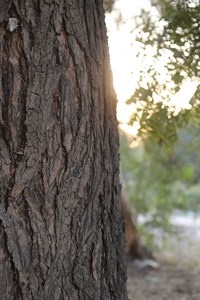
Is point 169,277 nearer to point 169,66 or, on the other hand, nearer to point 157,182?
point 157,182

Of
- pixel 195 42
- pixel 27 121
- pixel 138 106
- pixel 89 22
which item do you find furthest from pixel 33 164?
pixel 195 42

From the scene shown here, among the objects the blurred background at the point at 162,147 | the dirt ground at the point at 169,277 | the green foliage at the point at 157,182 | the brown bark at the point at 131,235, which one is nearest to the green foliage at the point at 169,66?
the blurred background at the point at 162,147

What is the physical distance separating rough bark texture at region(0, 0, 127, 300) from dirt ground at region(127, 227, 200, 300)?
13.4 ft

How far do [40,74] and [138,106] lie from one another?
46.8 inches

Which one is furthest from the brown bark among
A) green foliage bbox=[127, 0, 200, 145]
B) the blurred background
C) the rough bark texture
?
the rough bark texture

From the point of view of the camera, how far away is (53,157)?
260 cm

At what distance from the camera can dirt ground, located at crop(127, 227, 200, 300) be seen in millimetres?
Result: 6809

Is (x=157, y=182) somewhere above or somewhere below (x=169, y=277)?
above

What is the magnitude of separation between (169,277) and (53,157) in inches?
224

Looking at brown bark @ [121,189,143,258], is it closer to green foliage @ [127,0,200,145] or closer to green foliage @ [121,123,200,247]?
green foliage @ [121,123,200,247]

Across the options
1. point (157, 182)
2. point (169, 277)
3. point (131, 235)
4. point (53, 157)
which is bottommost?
point (53, 157)

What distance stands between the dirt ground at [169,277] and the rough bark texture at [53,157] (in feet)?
13.4

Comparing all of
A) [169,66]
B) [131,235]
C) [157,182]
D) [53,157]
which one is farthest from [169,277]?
[53,157]

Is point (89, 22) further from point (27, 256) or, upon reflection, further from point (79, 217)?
point (27, 256)
